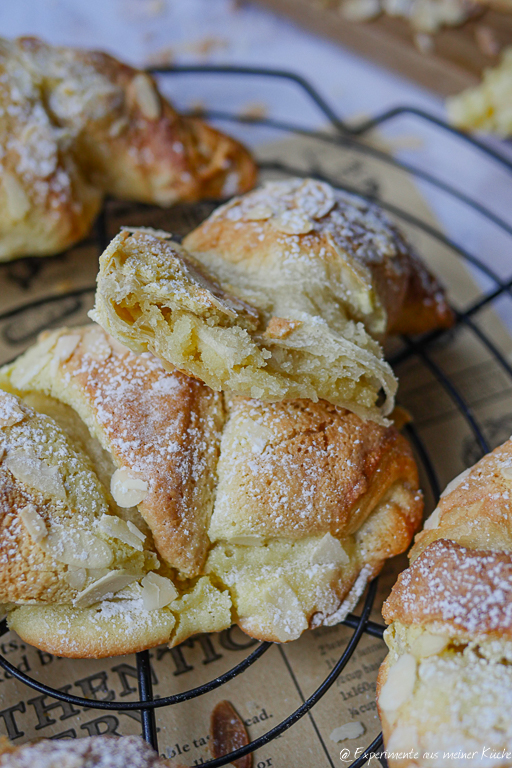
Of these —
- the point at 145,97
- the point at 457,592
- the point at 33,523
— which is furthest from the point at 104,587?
the point at 145,97

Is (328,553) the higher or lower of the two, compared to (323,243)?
lower

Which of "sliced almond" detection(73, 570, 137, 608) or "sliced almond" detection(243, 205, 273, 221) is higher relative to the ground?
"sliced almond" detection(243, 205, 273, 221)

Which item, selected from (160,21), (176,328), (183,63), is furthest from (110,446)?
(160,21)

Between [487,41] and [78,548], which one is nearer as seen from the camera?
[78,548]

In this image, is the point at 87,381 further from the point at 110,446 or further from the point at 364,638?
the point at 364,638

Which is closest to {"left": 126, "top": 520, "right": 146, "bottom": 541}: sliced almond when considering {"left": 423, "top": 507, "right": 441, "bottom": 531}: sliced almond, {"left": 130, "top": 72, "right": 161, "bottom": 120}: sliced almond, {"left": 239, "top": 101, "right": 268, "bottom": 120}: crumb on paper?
{"left": 423, "top": 507, "right": 441, "bottom": 531}: sliced almond

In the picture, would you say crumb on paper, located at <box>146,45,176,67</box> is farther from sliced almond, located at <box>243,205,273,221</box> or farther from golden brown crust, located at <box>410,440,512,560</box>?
golden brown crust, located at <box>410,440,512,560</box>

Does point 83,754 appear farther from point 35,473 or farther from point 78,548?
point 35,473
